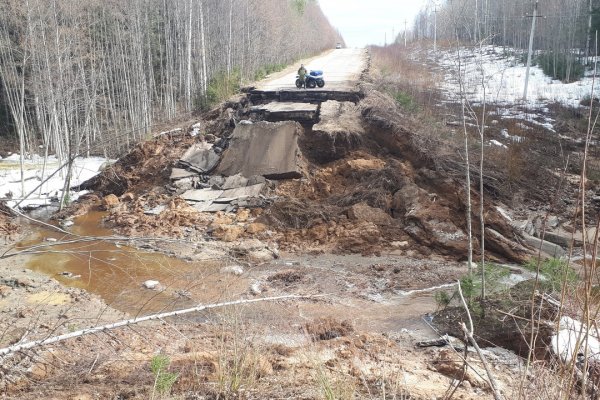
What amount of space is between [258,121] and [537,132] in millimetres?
11099

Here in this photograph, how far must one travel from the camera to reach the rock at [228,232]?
1112cm

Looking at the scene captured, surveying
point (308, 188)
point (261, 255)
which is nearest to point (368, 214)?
point (308, 188)

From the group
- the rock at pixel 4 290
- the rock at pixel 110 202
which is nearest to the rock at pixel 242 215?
the rock at pixel 110 202

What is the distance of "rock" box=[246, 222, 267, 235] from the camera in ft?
37.9

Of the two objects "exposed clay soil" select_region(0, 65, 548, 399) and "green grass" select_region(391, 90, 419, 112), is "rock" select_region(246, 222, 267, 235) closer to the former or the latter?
"exposed clay soil" select_region(0, 65, 548, 399)

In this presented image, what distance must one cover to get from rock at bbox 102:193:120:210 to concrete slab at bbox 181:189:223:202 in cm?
247

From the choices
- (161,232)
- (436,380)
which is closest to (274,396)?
(436,380)

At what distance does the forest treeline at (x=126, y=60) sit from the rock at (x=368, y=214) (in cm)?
1041

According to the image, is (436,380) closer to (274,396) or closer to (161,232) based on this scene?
(274,396)

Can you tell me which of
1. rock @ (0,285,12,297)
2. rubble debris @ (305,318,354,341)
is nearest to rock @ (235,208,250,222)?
rock @ (0,285,12,297)

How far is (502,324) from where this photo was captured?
6.17m

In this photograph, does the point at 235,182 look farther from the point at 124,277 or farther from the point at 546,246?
the point at 546,246

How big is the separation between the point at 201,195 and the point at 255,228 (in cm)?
301

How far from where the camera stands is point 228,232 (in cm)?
1130
